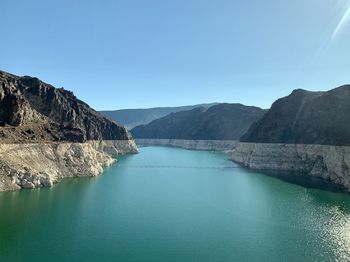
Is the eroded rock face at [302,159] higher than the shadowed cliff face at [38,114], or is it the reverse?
the shadowed cliff face at [38,114]

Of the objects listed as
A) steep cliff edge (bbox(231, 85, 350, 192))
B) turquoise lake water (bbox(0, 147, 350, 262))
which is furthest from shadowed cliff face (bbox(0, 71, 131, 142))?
steep cliff edge (bbox(231, 85, 350, 192))

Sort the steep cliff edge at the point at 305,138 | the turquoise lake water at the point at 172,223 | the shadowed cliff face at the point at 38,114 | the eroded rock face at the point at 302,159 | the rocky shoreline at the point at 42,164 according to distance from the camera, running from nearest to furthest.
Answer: the turquoise lake water at the point at 172,223 < the rocky shoreline at the point at 42,164 < the shadowed cliff face at the point at 38,114 < the eroded rock face at the point at 302,159 < the steep cliff edge at the point at 305,138

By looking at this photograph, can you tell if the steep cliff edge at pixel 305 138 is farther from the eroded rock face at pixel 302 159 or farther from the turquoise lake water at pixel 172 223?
the turquoise lake water at pixel 172 223

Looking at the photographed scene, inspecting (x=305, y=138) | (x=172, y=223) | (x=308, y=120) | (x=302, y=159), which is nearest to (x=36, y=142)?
(x=172, y=223)

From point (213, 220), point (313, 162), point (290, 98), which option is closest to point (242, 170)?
point (313, 162)

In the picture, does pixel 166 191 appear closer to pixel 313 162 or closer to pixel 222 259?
pixel 222 259

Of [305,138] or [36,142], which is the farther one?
[305,138]

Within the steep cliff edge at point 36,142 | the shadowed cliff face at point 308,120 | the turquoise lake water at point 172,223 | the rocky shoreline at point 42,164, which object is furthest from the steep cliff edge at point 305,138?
the rocky shoreline at point 42,164

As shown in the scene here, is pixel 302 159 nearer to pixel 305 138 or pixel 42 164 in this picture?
pixel 305 138
